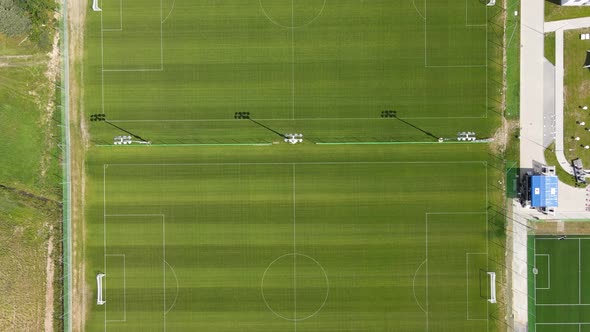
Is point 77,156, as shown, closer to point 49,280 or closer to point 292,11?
point 49,280

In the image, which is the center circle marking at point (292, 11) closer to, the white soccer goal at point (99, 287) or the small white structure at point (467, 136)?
the small white structure at point (467, 136)

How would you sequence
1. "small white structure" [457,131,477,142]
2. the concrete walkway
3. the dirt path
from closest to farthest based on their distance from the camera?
"small white structure" [457,131,477,142]
the concrete walkway
the dirt path

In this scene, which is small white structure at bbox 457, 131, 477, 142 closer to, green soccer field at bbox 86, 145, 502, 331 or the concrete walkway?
green soccer field at bbox 86, 145, 502, 331

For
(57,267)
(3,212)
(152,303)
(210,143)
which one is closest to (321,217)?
(210,143)

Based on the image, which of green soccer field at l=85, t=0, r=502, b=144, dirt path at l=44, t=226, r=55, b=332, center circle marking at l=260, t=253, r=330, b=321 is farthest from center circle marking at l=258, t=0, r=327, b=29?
dirt path at l=44, t=226, r=55, b=332

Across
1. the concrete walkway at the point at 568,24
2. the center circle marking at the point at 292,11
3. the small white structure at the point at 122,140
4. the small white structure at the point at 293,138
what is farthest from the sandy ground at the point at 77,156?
the concrete walkway at the point at 568,24

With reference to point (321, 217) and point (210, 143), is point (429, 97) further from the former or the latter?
point (210, 143)
